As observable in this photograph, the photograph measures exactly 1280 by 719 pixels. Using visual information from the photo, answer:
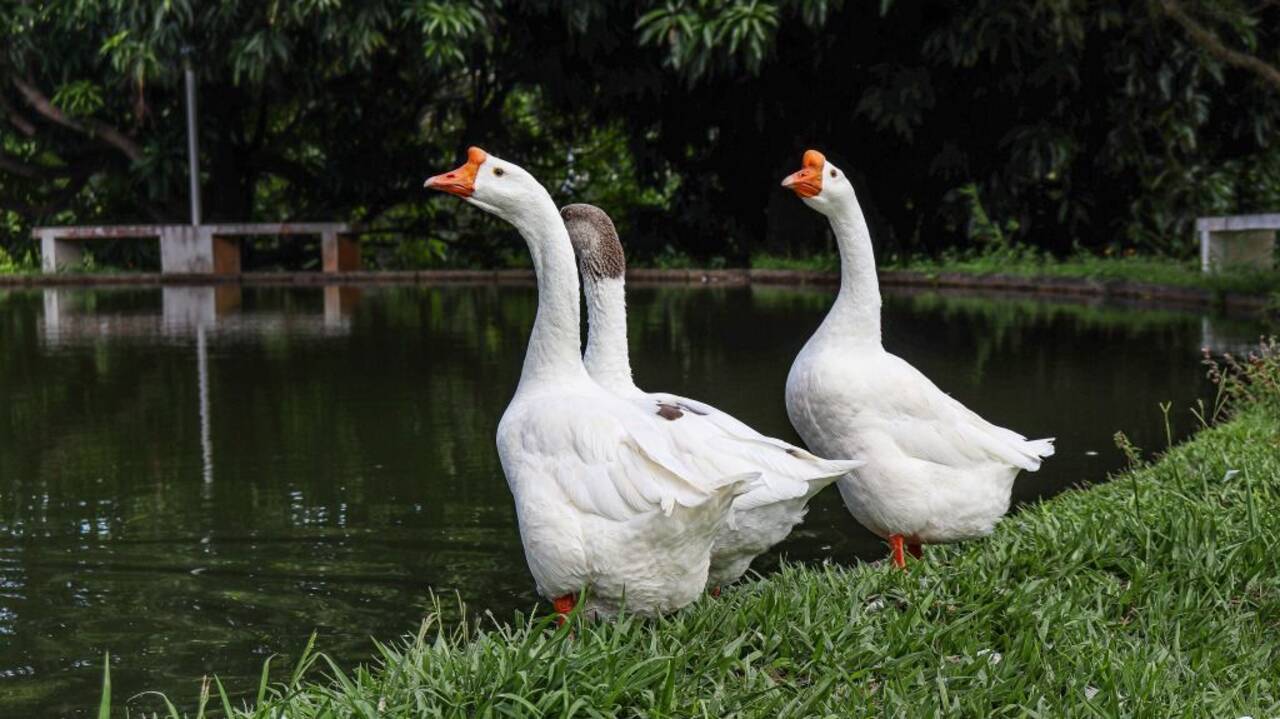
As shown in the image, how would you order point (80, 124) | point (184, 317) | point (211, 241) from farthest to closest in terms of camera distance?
point (80, 124) → point (211, 241) → point (184, 317)

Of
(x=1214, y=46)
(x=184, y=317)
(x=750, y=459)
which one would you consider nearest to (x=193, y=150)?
(x=184, y=317)

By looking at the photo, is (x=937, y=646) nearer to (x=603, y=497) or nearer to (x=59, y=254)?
(x=603, y=497)

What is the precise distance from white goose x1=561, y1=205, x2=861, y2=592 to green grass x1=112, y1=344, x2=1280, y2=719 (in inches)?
5.3

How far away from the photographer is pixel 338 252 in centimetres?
2502

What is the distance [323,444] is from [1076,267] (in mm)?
12535

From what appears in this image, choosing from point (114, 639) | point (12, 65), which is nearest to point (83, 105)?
point (12, 65)

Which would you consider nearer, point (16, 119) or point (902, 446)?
point (902, 446)

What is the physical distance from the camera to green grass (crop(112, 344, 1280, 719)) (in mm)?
3260

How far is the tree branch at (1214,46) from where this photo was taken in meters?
16.6

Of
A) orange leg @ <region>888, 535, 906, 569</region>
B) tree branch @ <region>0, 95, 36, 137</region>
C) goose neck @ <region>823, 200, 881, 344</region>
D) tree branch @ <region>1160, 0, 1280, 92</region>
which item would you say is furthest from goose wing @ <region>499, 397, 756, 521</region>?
tree branch @ <region>0, 95, 36, 137</region>

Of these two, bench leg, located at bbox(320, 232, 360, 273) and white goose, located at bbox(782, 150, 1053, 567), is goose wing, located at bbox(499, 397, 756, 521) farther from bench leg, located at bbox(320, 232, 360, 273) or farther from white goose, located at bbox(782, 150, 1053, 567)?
bench leg, located at bbox(320, 232, 360, 273)

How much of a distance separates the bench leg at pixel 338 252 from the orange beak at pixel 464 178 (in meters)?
21.0

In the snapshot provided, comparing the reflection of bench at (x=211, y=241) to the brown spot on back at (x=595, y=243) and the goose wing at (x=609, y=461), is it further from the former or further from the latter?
the goose wing at (x=609, y=461)

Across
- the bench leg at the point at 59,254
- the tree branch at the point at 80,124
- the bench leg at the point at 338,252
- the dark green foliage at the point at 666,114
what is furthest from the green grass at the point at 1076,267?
the bench leg at the point at 59,254
